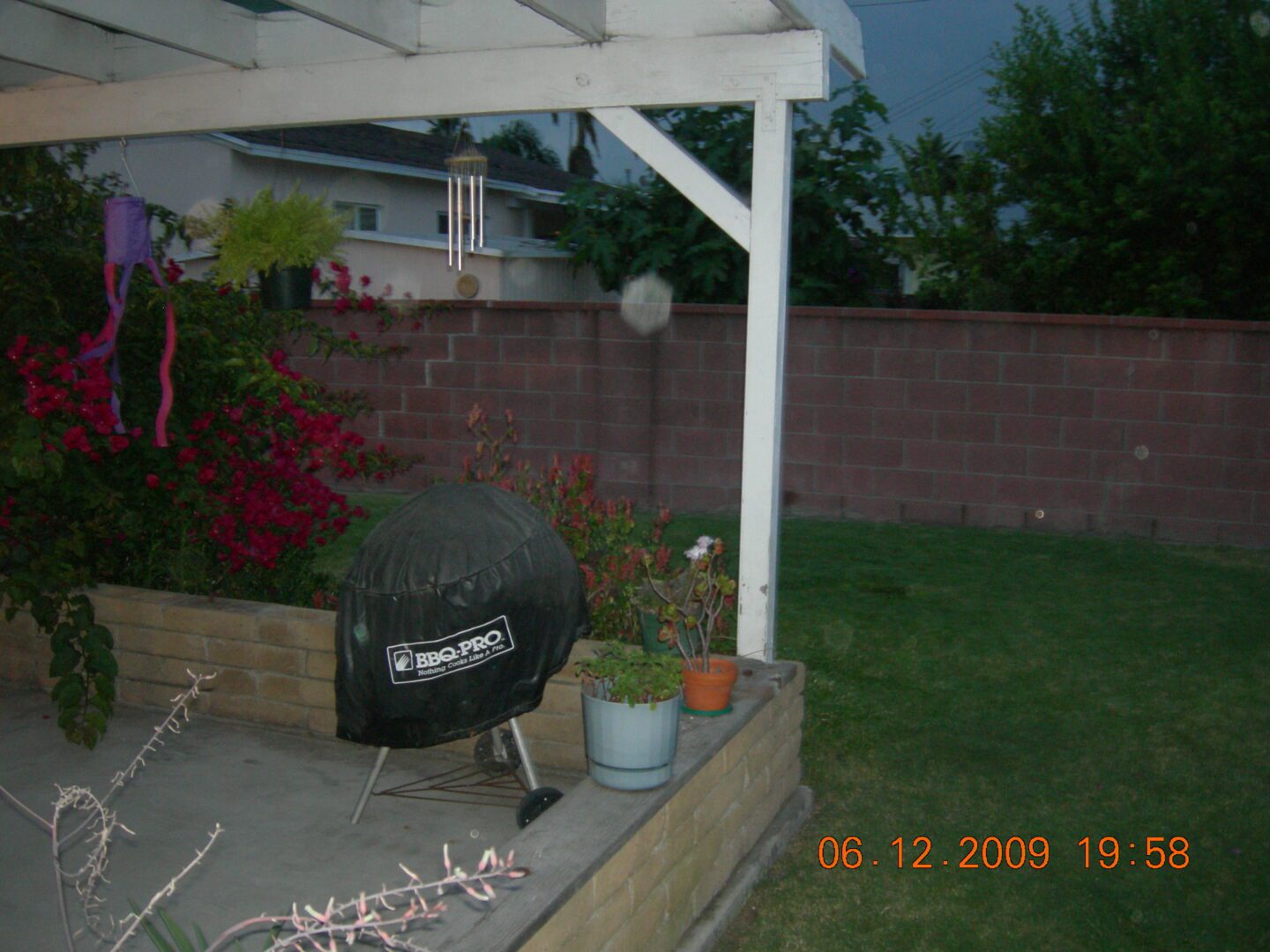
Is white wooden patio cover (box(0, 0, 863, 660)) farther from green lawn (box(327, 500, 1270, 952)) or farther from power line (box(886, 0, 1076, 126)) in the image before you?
power line (box(886, 0, 1076, 126))

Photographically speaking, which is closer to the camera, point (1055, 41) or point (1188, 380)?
point (1188, 380)

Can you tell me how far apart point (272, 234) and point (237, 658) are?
153 centimetres

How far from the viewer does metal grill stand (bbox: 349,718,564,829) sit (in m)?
3.39

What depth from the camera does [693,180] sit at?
371 cm

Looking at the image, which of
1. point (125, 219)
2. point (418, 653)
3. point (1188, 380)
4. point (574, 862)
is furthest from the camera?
point (1188, 380)

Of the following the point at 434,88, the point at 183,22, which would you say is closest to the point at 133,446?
the point at 183,22

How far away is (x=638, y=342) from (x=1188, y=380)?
12.0 ft

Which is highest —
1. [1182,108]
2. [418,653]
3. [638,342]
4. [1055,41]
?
[1055,41]

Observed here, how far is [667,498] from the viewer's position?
887 centimetres

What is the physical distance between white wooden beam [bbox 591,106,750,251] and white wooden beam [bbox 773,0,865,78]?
499 millimetres

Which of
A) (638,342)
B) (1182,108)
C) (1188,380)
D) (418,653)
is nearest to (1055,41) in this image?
(1182,108)

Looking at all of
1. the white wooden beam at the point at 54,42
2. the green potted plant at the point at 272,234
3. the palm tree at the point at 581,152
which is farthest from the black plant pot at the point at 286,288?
the palm tree at the point at 581,152

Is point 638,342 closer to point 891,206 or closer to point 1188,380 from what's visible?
point 891,206

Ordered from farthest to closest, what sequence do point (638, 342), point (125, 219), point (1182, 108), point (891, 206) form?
1. point (891, 206)
2. point (1182, 108)
3. point (638, 342)
4. point (125, 219)
